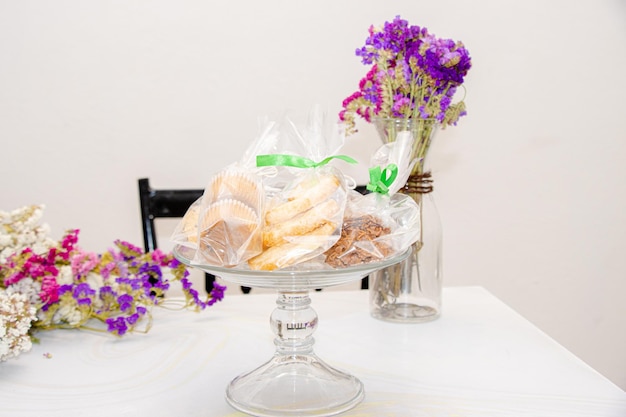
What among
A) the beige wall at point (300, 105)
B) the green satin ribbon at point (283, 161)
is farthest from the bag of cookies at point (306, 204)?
the beige wall at point (300, 105)

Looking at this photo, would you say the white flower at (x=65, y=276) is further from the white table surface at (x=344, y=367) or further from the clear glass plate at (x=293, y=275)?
the clear glass plate at (x=293, y=275)

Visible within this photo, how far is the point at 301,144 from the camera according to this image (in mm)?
972

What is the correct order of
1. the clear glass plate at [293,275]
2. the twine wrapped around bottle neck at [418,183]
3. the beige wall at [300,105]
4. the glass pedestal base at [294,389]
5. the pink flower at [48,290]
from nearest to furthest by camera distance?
Answer: the clear glass plate at [293,275] < the glass pedestal base at [294,389] < the pink flower at [48,290] < the twine wrapped around bottle neck at [418,183] < the beige wall at [300,105]

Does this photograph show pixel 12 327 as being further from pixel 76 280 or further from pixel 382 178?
pixel 382 178

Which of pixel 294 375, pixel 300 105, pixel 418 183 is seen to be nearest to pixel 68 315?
pixel 294 375

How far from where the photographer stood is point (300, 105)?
204cm

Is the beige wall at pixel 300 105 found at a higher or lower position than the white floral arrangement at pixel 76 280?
higher

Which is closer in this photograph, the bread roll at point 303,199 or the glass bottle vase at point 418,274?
the bread roll at point 303,199

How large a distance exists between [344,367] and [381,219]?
0.26m

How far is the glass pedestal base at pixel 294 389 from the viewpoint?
2.80ft

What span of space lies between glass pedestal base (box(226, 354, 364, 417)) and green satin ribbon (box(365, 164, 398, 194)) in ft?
0.86

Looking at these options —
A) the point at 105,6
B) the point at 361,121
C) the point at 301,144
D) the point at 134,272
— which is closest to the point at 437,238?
the point at 301,144

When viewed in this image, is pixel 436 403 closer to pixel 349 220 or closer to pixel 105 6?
pixel 349 220

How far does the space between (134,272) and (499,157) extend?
1.31 meters
